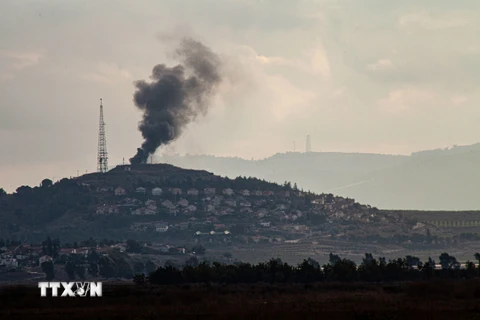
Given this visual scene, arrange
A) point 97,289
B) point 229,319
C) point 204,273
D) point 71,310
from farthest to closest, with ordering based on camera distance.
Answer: point 204,273, point 97,289, point 71,310, point 229,319

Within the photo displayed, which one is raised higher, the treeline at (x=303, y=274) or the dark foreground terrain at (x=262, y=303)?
the treeline at (x=303, y=274)

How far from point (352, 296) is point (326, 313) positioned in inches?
886

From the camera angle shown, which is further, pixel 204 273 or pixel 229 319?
pixel 204 273

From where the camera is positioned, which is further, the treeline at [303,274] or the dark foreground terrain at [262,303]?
the treeline at [303,274]

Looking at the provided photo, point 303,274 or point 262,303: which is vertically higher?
point 303,274

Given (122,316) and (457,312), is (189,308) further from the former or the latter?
(457,312)

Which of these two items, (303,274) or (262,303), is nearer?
(262,303)

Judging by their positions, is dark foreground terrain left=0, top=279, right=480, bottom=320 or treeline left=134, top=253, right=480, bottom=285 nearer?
dark foreground terrain left=0, top=279, right=480, bottom=320

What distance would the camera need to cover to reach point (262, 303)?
387 feet

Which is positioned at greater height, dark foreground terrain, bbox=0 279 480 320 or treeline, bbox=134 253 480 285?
treeline, bbox=134 253 480 285

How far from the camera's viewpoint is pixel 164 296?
128375mm

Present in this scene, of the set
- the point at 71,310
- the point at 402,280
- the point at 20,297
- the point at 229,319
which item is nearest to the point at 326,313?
the point at 229,319

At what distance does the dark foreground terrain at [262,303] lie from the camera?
105 metres

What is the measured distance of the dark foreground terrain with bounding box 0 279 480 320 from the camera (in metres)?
105
